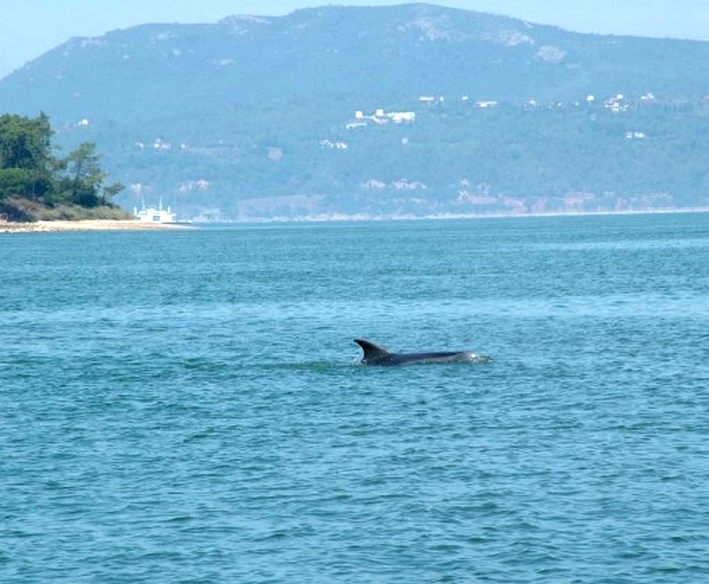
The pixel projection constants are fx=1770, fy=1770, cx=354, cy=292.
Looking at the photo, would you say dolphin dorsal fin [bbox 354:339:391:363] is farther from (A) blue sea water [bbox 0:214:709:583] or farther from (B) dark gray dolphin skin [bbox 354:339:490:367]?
(A) blue sea water [bbox 0:214:709:583]

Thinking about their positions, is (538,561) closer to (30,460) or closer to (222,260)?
(30,460)

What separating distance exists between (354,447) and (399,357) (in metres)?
14.1

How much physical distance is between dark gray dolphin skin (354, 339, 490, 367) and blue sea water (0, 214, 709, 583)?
70 centimetres

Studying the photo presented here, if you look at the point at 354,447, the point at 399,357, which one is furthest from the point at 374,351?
the point at 354,447

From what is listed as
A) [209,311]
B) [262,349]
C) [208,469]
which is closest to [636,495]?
[208,469]

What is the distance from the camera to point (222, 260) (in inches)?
5581

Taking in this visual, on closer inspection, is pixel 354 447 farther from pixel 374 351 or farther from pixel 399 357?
pixel 399 357

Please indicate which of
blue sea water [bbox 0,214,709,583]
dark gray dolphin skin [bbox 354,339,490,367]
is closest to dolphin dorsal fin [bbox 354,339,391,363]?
dark gray dolphin skin [bbox 354,339,490,367]

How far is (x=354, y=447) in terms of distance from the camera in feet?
117

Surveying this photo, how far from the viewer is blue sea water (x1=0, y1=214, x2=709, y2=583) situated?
27.0 meters

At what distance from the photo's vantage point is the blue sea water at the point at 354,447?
26953 millimetres

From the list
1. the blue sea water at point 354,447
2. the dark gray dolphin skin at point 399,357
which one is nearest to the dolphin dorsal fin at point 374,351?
the dark gray dolphin skin at point 399,357

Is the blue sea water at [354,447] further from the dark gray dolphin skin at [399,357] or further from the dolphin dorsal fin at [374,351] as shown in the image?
the dolphin dorsal fin at [374,351]

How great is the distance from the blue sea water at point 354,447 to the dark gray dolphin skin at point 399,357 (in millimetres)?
695
